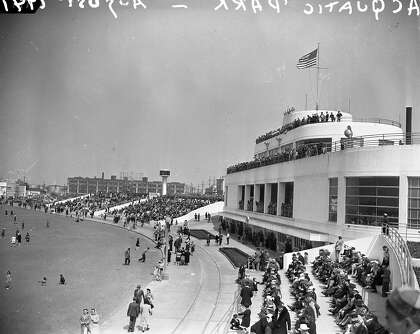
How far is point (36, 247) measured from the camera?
41875 mm

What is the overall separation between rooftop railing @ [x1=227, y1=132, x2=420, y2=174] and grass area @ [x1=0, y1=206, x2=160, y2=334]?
12885 mm

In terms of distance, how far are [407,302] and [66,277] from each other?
28115mm

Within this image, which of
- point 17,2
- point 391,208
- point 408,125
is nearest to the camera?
point 17,2

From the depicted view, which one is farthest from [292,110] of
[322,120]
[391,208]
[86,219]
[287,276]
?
[86,219]

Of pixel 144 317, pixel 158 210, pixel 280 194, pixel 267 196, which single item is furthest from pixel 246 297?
pixel 158 210

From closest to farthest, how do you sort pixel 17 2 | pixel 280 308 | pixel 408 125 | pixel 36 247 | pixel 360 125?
pixel 280 308 < pixel 17 2 < pixel 408 125 < pixel 360 125 < pixel 36 247

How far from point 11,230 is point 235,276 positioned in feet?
133

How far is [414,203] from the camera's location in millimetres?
23031

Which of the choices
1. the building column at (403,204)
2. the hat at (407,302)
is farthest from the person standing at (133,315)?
the building column at (403,204)

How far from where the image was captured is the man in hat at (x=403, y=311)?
2.39 metres

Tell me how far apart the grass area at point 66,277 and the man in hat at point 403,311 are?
16.8m

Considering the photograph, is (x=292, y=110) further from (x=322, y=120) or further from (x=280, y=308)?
(x=280, y=308)

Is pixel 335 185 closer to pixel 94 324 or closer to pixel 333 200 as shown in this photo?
pixel 333 200

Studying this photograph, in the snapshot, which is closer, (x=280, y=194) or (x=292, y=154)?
(x=292, y=154)
